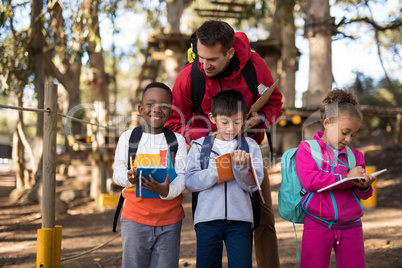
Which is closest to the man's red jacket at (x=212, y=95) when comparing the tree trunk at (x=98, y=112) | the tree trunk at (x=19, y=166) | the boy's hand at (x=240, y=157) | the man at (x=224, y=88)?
the man at (x=224, y=88)

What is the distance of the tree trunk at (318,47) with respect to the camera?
6.29 m

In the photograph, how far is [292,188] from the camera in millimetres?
2561

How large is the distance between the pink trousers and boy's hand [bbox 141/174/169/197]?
0.97m

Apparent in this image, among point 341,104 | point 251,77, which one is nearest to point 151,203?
point 251,77

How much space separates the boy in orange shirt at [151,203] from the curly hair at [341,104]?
102 cm

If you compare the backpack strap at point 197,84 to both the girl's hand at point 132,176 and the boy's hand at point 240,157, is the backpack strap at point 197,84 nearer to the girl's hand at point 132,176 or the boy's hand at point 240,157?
the boy's hand at point 240,157

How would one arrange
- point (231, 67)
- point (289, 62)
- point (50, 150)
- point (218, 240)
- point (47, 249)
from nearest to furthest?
1. point (218, 240)
2. point (231, 67)
3. point (47, 249)
4. point (50, 150)
5. point (289, 62)

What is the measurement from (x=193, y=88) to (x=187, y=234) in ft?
10.6

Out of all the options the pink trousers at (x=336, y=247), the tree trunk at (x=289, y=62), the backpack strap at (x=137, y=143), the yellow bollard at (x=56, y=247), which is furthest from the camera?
the tree trunk at (x=289, y=62)

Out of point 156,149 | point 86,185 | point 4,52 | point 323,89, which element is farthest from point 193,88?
point 86,185

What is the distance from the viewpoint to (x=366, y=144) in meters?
13.6

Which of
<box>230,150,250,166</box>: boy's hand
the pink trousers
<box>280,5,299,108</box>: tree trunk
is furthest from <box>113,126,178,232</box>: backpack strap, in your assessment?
<box>280,5,299,108</box>: tree trunk

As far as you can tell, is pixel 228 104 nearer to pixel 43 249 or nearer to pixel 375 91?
pixel 43 249

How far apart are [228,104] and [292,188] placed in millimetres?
727
